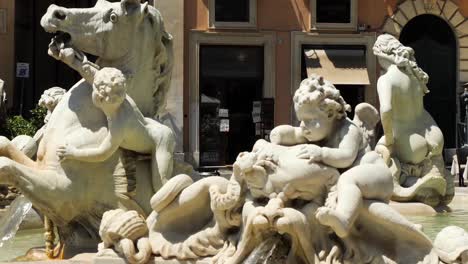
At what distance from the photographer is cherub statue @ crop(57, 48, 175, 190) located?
4.54 metres

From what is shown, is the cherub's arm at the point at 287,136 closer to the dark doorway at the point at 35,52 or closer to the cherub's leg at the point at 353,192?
the cherub's leg at the point at 353,192

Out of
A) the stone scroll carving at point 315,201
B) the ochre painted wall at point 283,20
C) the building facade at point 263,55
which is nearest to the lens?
the stone scroll carving at point 315,201

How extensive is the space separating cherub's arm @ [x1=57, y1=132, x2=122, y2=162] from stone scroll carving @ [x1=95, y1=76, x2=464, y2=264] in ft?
3.38

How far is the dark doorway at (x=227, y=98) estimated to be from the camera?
25297mm

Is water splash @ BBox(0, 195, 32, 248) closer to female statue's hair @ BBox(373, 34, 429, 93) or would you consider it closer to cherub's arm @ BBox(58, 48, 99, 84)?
cherub's arm @ BBox(58, 48, 99, 84)

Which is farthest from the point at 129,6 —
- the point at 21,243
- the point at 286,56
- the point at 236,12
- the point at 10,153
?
the point at 236,12

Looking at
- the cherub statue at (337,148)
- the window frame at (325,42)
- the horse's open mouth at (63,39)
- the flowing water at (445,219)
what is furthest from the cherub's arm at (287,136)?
the window frame at (325,42)

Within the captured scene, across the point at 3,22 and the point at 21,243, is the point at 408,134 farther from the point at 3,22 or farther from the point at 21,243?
the point at 3,22

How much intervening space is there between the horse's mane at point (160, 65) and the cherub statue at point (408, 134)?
3.22 metres

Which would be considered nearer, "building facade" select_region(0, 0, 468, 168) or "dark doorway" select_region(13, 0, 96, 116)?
"building facade" select_region(0, 0, 468, 168)

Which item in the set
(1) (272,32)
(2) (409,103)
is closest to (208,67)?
(1) (272,32)

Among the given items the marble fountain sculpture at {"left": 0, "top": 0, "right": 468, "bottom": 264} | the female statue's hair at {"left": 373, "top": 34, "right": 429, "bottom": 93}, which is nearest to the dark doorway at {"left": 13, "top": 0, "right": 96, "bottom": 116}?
the female statue's hair at {"left": 373, "top": 34, "right": 429, "bottom": 93}

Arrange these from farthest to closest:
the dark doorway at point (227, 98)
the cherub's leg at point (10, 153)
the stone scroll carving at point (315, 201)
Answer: the dark doorway at point (227, 98) → the cherub's leg at point (10, 153) → the stone scroll carving at point (315, 201)

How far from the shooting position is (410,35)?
26875mm
